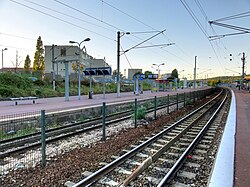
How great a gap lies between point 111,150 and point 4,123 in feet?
13.1

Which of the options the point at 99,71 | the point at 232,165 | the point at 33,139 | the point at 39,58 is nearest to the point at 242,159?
the point at 232,165

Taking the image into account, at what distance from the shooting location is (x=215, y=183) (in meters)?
3.16

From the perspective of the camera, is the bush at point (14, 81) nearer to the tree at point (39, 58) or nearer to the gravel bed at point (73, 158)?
the gravel bed at point (73, 158)

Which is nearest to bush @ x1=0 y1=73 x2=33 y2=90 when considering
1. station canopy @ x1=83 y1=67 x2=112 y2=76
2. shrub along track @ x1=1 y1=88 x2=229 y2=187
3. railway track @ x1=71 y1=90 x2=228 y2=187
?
station canopy @ x1=83 y1=67 x2=112 y2=76

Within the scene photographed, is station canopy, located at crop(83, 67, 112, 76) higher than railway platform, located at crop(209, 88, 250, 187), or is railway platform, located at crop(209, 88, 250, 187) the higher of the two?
station canopy, located at crop(83, 67, 112, 76)

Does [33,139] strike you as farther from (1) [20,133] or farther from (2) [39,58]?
(2) [39,58]

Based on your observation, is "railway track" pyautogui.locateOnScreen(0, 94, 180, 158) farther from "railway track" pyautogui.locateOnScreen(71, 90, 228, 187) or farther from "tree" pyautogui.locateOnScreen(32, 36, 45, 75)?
"tree" pyautogui.locateOnScreen(32, 36, 45, 75)

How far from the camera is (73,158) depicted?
5.68 m

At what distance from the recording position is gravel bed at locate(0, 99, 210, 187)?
4.43 m

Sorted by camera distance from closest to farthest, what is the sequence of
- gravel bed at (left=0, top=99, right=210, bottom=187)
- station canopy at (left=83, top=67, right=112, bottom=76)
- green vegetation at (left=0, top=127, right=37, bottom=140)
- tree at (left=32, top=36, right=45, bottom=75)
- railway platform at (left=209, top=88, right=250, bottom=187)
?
railway platform at (left=209, top=88, right=250, bottom=187) → gravel bed at (left=0, top=99, right=210, bottom=187) → green vegetation at (left=0, top=127, right=37, bottom=140) → station canopy at (left=83, top=67, right=112, bottom=76) → tree at (left=32, top=36, right=45, bottom=75)

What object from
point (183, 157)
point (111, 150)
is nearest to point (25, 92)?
point (111, 150)

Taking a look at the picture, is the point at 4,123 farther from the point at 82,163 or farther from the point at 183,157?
the point at 183,157

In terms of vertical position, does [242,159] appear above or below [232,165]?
below

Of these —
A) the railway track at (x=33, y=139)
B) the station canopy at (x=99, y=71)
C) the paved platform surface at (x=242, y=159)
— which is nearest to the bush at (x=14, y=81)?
the station canopy at (x=99, y=71)
